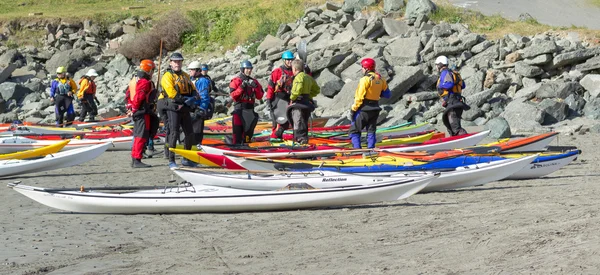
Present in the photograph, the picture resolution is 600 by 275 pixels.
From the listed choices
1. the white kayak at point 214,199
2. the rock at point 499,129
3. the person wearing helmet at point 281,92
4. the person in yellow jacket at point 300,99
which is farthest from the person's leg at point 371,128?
the rock at point 499,129

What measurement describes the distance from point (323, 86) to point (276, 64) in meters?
3.69

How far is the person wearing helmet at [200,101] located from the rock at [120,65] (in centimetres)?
1876

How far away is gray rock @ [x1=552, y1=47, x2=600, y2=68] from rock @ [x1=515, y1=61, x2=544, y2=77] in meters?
0.39

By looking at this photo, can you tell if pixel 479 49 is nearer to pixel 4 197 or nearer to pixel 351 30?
pixel 351 30

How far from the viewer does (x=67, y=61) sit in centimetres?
3338

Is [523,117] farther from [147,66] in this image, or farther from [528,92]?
[147,66]

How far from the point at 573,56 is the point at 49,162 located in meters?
12.8

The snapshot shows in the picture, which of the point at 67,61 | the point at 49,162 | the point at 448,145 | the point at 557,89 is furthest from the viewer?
the point at 67,61

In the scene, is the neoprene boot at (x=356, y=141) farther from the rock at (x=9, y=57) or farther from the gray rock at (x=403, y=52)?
the rock at (x=9, y=57)

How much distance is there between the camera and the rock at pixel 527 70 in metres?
20.1

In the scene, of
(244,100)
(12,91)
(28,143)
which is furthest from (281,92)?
(12,91)

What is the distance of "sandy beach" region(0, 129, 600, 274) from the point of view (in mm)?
6531

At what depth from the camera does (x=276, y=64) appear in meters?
24.5

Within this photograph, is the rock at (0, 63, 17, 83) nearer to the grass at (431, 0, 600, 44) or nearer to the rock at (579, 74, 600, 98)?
the grass at (431, 0, 600, 44)
